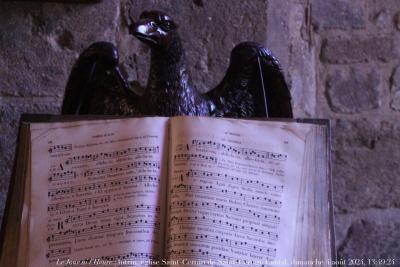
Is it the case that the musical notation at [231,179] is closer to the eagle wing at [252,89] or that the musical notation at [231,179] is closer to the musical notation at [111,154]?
the musical notation at [111,154]

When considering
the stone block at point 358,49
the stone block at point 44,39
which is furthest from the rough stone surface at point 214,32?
the stone block at point 358,49

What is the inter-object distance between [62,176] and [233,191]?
255mm

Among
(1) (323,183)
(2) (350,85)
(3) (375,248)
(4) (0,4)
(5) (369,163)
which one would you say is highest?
(4) (0,4)

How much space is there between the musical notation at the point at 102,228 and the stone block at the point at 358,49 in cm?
92

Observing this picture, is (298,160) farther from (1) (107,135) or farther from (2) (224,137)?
(1) (107,135)

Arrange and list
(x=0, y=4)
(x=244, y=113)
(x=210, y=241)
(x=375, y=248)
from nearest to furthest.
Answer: (x=210, y=241) → (x=244, y=113) → (x=0, y=4) → (x=375, y=248)

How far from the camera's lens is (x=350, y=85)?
1397 millimetres

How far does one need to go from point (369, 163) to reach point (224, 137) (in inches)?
31.7

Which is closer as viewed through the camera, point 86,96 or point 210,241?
point 210,241

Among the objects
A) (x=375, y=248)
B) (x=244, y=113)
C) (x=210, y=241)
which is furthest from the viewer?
(x=375, y=248)

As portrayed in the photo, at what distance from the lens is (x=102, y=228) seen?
26.1 inches

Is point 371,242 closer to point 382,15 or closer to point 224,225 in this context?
point 382,15

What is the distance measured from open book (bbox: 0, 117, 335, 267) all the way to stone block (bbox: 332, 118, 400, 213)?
0.69m

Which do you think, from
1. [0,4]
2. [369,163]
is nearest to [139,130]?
[0,4]
